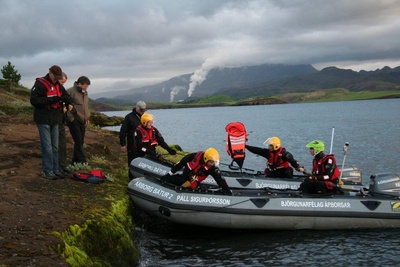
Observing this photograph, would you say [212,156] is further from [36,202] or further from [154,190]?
[36,202]

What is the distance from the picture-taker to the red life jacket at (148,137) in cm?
1403

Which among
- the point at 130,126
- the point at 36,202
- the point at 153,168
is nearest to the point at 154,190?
the point at 153,168

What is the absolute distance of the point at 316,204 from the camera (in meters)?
12.0

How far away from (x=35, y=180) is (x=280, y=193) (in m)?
7.17

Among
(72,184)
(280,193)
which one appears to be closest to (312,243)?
(280,193)

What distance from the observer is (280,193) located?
1247cm

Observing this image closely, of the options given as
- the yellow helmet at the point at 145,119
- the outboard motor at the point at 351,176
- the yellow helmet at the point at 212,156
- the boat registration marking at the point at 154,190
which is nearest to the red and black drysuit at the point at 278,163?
the outboard motor at the point at 351,176

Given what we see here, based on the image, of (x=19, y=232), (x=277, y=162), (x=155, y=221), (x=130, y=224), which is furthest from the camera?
(x=277, y=162)

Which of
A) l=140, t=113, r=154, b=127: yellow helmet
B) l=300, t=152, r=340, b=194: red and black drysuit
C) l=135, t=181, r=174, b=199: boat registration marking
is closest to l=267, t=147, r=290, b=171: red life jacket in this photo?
l=300, t=152, r=340, b=194: red and black drysuit

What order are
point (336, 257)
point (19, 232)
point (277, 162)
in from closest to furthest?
1. point (19, 232)
2. point (336, 257)
3. point (277, 162)

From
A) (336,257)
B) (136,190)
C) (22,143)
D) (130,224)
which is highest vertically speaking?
(22,143)

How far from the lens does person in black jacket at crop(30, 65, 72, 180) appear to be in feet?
34.3

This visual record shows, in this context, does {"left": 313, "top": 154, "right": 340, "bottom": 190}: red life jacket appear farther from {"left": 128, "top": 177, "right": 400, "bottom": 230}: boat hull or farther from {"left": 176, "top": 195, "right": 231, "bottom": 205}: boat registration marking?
{"left": 176, "top": 195, "right": 231, "bottom": 205}: boat registration marking

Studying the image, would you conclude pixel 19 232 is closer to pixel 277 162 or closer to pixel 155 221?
pixel 155 221
